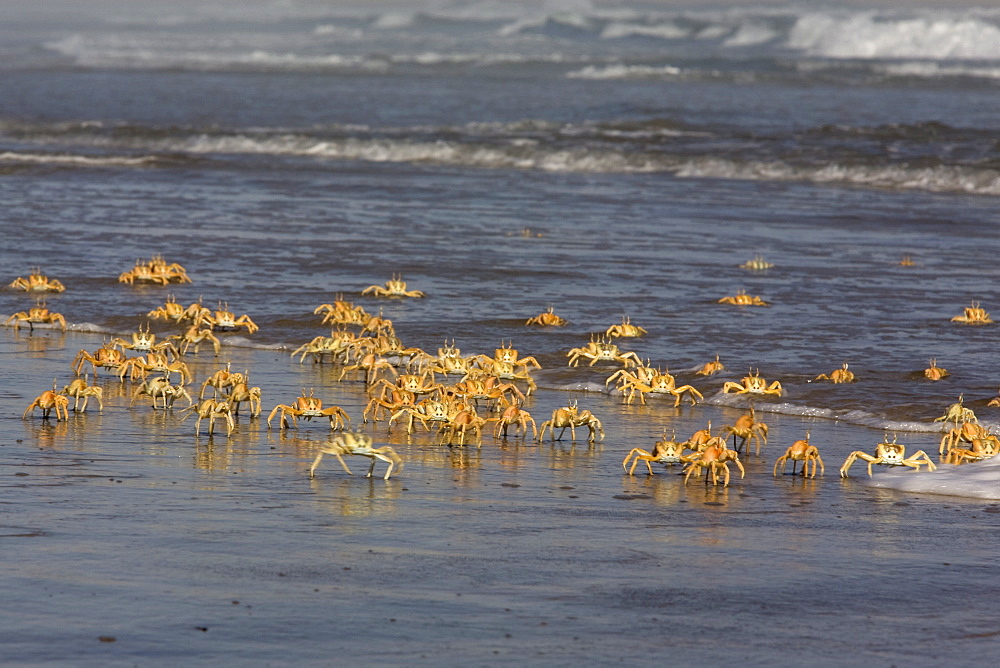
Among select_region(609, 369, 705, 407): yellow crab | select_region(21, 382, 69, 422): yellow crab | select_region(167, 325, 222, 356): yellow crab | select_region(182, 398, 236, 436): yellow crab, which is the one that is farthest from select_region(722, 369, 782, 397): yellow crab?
select_region(21, 382, 69, 422): yellow crab

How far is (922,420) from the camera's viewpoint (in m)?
11.5

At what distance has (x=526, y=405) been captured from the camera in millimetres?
11898

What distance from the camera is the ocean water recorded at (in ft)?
20.6

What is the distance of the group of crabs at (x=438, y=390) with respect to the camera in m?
9.41

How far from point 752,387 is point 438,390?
9.27 feet

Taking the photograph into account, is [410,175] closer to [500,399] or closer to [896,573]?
[500,399]

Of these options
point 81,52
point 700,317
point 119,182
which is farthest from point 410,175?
point 81,52

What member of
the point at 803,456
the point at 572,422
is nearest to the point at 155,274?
the point at 572,422

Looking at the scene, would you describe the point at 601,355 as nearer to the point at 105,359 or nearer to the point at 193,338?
Answer: the point at 193,338

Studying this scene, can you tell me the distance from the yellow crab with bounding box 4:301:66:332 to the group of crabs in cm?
2

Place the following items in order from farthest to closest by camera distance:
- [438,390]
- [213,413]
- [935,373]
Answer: [935,373] → [438,390] → [213,413]

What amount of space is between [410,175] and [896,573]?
2870 cm

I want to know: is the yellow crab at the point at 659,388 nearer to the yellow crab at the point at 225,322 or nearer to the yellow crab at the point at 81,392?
the yellow crab at the point at 81,392

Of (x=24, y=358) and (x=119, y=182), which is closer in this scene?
(x=24, y=358)
